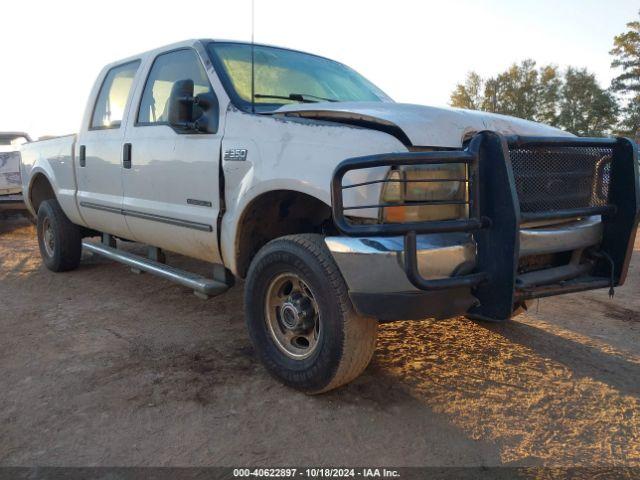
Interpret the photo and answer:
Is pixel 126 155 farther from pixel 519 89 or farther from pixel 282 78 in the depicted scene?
pixel 519 89

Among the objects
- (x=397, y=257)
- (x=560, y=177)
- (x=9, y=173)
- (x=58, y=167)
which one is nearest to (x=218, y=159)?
(x=397, y=257)

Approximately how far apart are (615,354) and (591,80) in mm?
46578

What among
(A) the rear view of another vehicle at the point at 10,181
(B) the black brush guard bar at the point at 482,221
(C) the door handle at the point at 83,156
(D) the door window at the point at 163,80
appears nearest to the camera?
(B) the black brush guard bar at the point at 482,221

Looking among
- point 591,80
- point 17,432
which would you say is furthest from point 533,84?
point 17,432

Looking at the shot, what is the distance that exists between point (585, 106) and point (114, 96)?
46125mm

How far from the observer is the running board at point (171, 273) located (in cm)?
351

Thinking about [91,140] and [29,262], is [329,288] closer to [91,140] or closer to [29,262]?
[91,140]

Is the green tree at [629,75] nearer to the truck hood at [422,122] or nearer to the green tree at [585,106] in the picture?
the green tree at [585,106]

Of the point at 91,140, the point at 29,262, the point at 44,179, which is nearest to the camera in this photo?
the point at 91,140

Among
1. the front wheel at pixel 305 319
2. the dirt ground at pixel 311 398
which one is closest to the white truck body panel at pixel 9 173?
the dirt ground at pixel 311 398

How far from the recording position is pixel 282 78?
149 inches

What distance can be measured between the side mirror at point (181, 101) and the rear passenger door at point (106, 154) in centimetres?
126

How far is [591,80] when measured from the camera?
4325cm

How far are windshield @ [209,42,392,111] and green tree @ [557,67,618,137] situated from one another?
40852mm
